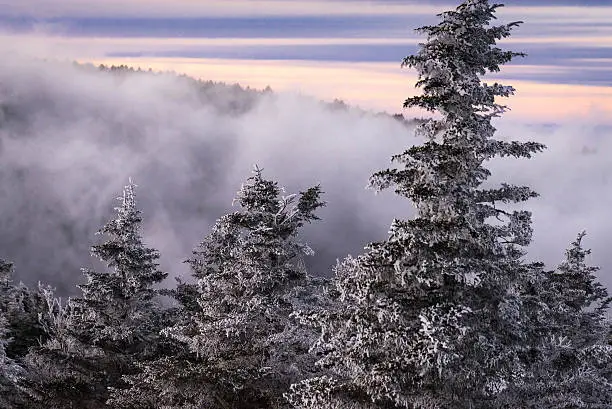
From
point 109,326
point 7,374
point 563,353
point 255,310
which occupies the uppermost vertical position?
point 109,326

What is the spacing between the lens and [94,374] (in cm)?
2522

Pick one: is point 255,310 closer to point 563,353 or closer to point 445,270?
point 445,270

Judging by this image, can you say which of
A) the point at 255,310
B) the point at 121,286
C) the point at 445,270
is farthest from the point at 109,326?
the point at 445,270

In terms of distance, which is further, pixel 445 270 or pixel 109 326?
pixel 109 326

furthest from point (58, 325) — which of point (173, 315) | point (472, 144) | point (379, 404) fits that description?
point (472, 144)

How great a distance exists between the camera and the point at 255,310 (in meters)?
19.7

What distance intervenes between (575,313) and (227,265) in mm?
15406

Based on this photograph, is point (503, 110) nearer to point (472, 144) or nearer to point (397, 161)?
point (472, 144)

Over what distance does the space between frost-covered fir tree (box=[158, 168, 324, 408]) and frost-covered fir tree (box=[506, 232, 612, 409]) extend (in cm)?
688

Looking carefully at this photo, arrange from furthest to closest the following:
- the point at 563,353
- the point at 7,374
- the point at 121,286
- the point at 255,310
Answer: the point at 121,286 < the point at 7,374 < the point at 255,310 < the point at 563,353

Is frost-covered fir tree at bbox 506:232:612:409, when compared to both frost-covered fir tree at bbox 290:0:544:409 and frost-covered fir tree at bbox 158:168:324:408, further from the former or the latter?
frost-covered fir tree at bbox 158:168:324:408

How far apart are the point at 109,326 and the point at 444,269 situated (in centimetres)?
1779

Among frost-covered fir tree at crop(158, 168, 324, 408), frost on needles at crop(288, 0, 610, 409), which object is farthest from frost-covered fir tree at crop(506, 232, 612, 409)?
frost-covered fir tree at crop(158, 168, 324, 408)

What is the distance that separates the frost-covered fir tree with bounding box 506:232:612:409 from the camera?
47.2 ft
